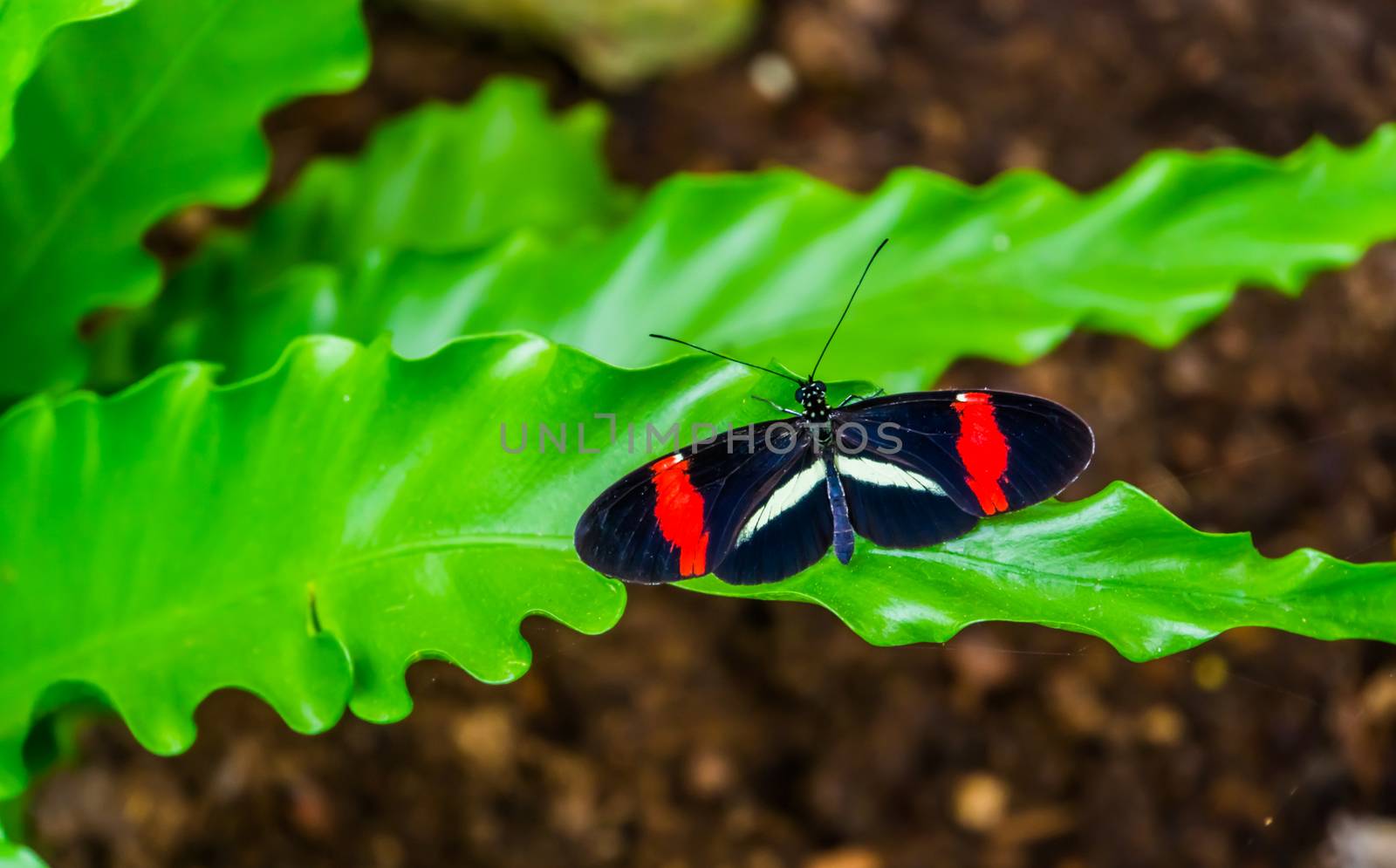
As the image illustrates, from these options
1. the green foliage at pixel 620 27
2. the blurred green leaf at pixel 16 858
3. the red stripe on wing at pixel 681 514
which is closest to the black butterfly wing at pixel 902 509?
the red stripe on wing at pixel 681 514

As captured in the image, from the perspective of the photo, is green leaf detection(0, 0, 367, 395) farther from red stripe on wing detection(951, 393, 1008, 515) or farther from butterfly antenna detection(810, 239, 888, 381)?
red stripe on wing detection(951, 393, 1008, 515)

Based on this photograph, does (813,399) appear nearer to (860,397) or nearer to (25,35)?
(860,397)

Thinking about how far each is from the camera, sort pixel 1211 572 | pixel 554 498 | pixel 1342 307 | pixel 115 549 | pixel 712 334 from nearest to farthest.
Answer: pixel 1211 572, pixel 554 498, pixel 115 549, pixel 712 334, pixel 1342 307

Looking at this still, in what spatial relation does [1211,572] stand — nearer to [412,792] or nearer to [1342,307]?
[412,792]

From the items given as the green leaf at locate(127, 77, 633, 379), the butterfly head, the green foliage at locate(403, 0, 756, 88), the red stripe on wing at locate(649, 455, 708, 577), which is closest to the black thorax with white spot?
the butterfly head

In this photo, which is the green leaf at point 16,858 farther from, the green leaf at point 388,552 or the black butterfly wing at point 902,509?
the black butterfly wing at point 902,509

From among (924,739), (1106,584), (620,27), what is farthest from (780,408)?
(620,27)

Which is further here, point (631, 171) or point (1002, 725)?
point (631, 171)

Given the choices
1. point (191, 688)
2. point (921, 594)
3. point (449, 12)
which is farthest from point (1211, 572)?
point (449, 12)
